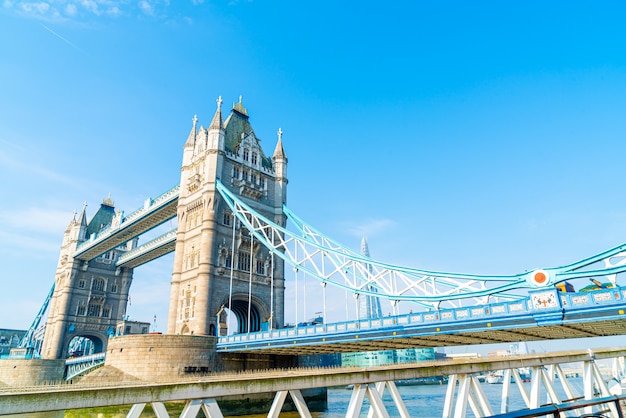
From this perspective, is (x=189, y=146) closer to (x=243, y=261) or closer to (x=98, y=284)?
(x=243, y=261)

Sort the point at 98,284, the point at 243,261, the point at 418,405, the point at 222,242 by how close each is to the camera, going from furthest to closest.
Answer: the point at 98,284 → the point at 418,405 → the point at 243,261 → the point at 222,242

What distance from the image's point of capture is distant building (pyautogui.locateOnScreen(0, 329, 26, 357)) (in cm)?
9912

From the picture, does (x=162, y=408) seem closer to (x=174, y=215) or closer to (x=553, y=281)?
(x=553, y=281)

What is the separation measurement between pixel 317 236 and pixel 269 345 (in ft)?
46.3

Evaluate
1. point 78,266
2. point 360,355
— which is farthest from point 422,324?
point 360,355

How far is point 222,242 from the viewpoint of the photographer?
4181 centimetres

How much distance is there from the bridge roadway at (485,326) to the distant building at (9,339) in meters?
97.9

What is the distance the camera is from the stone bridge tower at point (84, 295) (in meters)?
62.3

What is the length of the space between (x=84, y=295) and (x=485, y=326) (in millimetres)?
63522

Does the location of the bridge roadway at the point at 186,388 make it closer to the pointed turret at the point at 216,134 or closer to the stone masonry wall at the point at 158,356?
the stone masonry wall at the point at 158,356

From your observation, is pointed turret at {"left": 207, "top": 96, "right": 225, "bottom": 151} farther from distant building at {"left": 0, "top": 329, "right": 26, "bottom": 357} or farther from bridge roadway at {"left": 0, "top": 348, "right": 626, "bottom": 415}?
distant building at {"left": 0, "top": 329, "right": 26, "bottom": 357}

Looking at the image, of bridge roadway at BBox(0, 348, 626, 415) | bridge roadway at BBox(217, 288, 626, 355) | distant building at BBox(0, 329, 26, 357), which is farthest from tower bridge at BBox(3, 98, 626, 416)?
distant building at BBox(0, 329, 26, 357)

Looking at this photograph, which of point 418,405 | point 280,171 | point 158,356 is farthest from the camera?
point 280,171

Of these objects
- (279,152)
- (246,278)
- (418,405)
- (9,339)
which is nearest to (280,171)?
(279,152)
